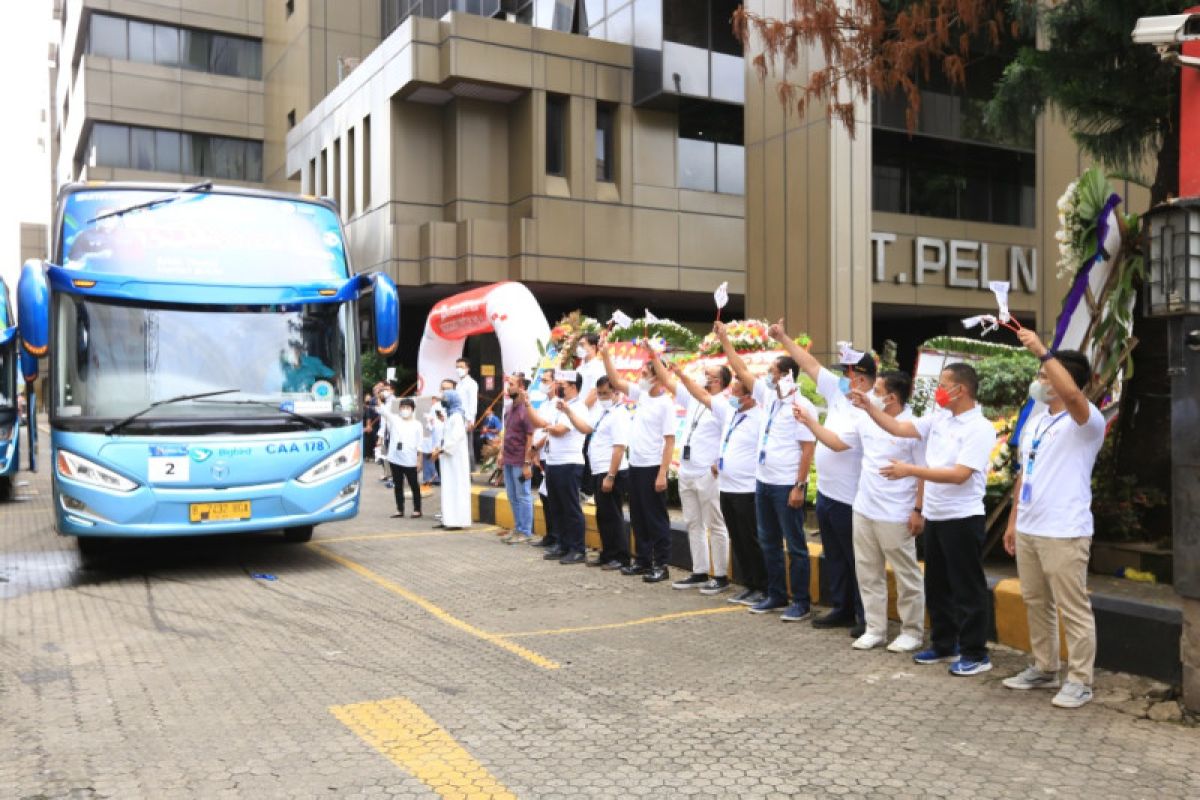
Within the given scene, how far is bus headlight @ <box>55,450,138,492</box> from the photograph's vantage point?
29.5 ft

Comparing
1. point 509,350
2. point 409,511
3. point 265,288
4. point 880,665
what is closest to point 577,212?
point 509,350

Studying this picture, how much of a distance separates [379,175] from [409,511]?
53.8ft

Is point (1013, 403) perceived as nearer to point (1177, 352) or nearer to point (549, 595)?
point (1177, 352)

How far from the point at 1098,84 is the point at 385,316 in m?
A: 6.53

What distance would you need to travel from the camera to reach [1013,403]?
9383 millimetres

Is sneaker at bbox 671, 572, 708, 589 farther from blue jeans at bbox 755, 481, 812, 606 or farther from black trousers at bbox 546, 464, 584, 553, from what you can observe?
black trousers at bbox 546, 464, 584, 553

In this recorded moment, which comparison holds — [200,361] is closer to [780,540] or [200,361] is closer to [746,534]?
[746,534]

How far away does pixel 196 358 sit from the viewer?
31.2ft

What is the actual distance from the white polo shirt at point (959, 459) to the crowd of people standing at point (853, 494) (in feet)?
0.03

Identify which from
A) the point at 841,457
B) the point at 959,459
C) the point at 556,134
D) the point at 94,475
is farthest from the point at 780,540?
the point at 556,134

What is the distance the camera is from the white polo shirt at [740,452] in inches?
326

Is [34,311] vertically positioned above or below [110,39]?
below

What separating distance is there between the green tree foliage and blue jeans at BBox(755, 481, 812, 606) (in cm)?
342

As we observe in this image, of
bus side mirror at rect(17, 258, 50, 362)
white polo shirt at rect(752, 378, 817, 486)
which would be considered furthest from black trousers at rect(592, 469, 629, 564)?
bus side mirror at rect(17, 258, 50, 362)
